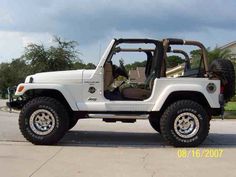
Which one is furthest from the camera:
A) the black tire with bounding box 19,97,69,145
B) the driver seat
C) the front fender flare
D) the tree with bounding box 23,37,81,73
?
the tree with bounding box 23,37,81,73

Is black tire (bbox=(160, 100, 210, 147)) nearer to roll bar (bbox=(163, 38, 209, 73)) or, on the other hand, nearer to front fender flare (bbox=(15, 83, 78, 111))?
roll bar (bbox=(163, 38, 209, 73))

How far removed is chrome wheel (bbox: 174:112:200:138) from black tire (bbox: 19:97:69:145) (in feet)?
7.44

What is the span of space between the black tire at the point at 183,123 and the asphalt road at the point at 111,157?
23 centimetres

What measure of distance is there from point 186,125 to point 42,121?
9.66 feet

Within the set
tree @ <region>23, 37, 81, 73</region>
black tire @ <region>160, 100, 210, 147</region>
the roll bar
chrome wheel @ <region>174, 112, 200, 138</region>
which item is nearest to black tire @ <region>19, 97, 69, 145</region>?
black tire @ <region>160, 100, 210, 147</region>

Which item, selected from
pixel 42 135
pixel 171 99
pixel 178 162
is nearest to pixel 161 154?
pixel 178 162

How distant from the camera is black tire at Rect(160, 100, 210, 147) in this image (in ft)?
34.1

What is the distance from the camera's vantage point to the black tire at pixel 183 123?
10402 millimetres

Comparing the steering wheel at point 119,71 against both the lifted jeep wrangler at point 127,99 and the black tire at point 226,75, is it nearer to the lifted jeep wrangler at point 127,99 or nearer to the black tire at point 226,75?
the lifted jeep wrangler at point 127,99

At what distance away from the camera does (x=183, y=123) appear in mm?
10547

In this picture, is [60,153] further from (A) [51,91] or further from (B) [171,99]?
(B) [171,99]

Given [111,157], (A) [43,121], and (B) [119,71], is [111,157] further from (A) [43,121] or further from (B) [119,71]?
(B) [119,71]

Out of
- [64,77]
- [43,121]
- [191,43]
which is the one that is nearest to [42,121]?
[43,121]

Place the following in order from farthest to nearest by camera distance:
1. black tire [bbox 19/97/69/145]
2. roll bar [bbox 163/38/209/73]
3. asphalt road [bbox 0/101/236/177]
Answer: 1. roll bar [bbox 163/38/209/73]
2. black tire [bbox 19/97/69/145]
3. asphalt road [bbox 0/101/236/177]
